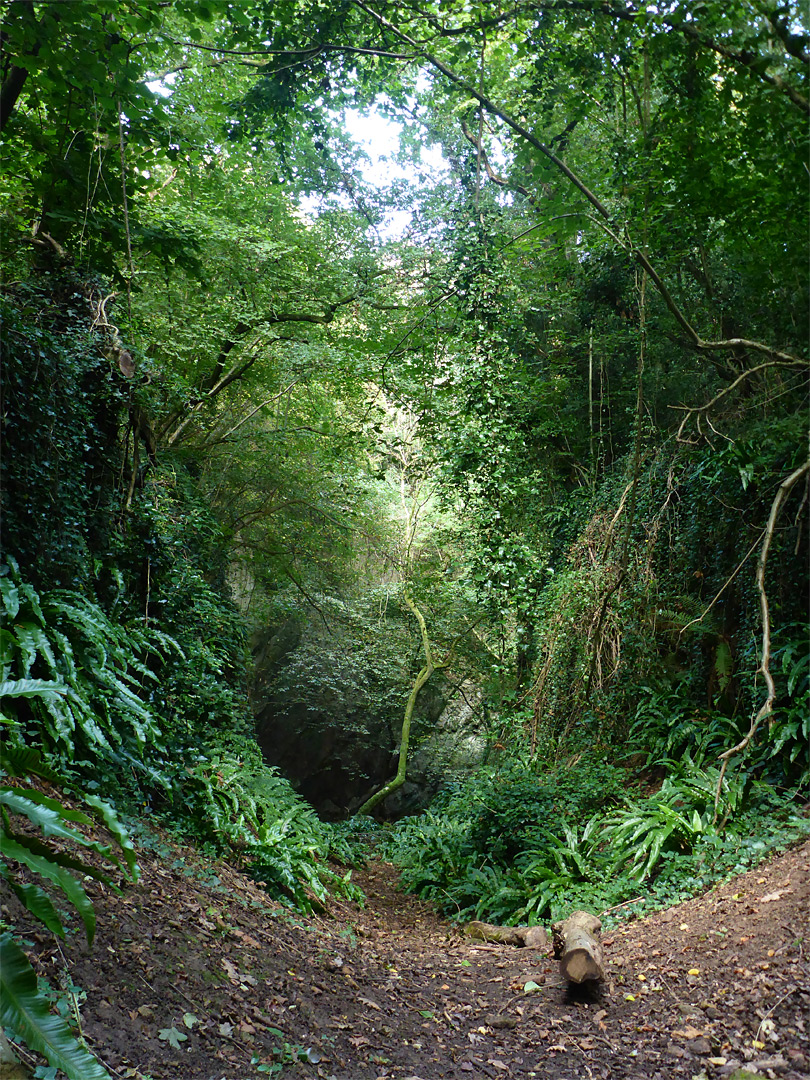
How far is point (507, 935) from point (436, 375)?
4.45 metres

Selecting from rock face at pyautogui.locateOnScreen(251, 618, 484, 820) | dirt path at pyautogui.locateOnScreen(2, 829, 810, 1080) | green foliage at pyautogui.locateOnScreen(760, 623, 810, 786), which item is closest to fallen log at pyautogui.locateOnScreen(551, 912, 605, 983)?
dirt path at pyautogui.locateOnScreen(2, 829, 810, 1080)

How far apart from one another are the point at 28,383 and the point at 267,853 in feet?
9.16

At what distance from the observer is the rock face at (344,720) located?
9742mm

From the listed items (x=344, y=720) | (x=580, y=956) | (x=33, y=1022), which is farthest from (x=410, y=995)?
(x=344, y=720)

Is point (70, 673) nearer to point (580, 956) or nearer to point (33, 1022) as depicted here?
point (33, 1022)

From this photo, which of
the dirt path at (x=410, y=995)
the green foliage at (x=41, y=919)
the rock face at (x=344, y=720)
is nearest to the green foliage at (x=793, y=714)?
the dirt path at (x=410, y=995)

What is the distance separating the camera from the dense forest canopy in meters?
3.29

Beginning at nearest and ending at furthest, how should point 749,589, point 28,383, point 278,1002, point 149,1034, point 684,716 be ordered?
point 149,1034 < point 278,1002 < point 28,383 < point 749,589 < point 684,716

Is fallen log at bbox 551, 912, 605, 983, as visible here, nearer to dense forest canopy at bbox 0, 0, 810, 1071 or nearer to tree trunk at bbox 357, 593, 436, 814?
dense forest canopy at bbox 0, 0, 810, 1071

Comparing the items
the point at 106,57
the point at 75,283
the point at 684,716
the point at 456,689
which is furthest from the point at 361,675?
the point at 106,57

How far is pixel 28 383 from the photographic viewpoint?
10.5ft

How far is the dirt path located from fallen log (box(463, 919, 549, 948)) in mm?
264

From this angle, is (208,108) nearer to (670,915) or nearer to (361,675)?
(670,915)

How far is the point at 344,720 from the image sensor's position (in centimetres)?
995
